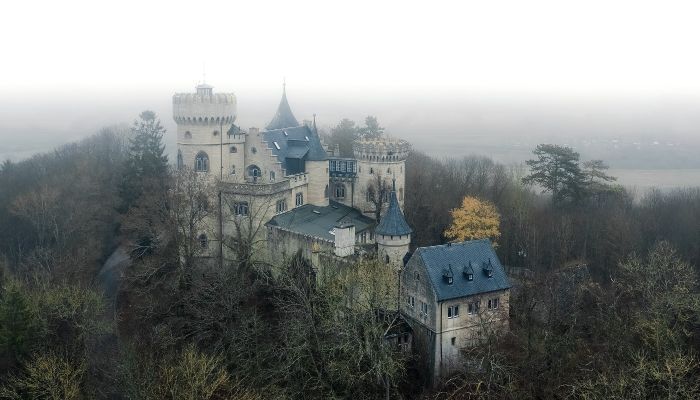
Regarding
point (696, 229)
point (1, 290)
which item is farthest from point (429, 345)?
point (696, 229)

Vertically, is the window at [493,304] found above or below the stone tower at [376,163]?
below

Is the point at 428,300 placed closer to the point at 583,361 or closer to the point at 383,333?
the point at 383,333

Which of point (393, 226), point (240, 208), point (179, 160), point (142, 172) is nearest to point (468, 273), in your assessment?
point (393, 226)

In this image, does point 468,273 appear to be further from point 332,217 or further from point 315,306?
point 332,217

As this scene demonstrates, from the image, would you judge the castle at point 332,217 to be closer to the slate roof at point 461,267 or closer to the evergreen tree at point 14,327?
the slate roof at point 461,267

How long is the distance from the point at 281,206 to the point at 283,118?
408 inches

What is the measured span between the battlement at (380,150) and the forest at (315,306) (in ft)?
15.8

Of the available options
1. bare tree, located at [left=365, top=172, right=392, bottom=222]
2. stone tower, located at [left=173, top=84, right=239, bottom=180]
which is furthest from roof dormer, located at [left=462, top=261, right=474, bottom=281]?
stone tower, located at [left=173, top=84, right=239, bottom=180]

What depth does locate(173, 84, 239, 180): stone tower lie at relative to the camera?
47.1 meters

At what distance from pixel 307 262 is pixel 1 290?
55.7 ft

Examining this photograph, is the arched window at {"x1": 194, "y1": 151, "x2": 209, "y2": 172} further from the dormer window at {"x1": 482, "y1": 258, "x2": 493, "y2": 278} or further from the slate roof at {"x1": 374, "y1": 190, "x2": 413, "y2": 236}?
the dormer window at {"x1": 482, "y1": 258, "x2": 493, "y2": 278}

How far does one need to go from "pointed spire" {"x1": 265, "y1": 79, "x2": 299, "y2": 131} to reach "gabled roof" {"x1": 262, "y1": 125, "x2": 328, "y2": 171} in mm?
3032

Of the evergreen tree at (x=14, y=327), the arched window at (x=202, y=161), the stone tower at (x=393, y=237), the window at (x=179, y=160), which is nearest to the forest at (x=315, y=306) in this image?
the evergreen tree at (x=14, y=327)

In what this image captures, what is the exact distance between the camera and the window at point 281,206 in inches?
1795
